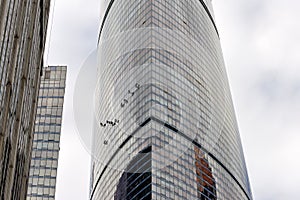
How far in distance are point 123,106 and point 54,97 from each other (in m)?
25.9

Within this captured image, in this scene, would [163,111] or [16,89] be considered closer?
[16,89]

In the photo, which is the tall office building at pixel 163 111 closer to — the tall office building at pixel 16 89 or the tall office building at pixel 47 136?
the tall office building at pixel 47 136

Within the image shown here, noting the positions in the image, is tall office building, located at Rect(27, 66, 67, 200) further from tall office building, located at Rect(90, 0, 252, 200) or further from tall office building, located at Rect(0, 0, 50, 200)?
tall office building, located at Rect(0, 0, 50, 200)

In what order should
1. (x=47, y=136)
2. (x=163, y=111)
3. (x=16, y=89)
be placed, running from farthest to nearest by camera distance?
(x=47, y=136), (x=163, y=111), (x=16, y=89)

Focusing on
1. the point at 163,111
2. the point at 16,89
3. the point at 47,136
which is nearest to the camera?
the point at 16,89

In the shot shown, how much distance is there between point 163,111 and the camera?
4818 inches

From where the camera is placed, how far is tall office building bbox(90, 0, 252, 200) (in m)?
→ 118

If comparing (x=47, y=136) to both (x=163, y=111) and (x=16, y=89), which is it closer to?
(x=163, y=111)

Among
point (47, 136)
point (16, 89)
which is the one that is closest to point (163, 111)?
point (47, 136)

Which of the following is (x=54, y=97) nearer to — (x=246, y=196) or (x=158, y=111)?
(x=158, y=111)

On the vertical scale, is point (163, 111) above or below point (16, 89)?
above

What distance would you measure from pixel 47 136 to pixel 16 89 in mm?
88295

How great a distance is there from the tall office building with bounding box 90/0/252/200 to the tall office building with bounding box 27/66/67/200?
10629mm

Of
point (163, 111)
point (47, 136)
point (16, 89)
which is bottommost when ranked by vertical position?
point (16, 89)
